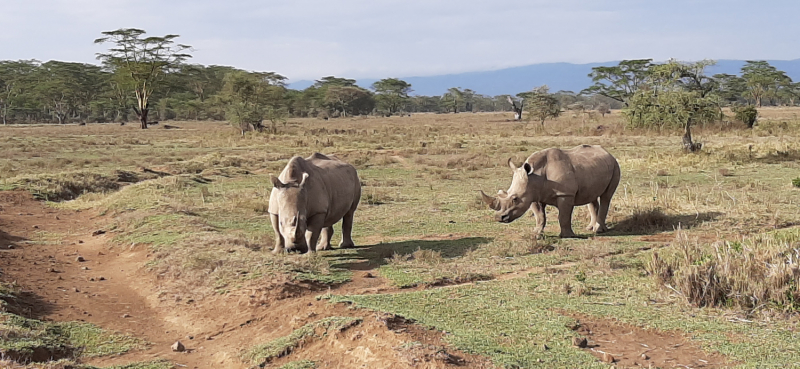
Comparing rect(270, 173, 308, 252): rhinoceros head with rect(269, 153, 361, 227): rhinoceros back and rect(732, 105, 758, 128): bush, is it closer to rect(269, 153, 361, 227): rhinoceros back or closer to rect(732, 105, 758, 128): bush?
rect(269, 153, 361, 227): rhinoceros back

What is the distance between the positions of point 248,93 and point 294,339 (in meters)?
44.5

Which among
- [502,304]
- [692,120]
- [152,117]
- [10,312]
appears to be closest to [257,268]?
[10,312]

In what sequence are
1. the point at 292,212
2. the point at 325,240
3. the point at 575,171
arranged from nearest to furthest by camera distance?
the point at 292,212 → the point at 325,240 → the point at 575,171

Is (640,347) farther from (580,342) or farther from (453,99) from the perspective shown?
Result: (453,99)

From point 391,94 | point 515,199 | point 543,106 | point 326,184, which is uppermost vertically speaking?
point 391,94

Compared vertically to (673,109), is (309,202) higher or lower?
lower

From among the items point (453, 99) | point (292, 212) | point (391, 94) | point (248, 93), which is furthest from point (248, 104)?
point (453, 99)

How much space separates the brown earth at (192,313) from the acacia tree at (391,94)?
80511mm

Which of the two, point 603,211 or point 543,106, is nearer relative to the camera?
point 603,211

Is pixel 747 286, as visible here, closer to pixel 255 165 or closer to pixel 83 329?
pixel 83 329

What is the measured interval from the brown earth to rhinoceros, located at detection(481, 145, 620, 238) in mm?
3538

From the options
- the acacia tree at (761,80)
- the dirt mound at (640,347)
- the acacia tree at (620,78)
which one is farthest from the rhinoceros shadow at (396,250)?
the acacia tree at (761,80)

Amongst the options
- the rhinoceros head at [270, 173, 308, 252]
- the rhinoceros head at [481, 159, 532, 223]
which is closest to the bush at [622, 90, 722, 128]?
the rhinoceros head at [481, 159, 532, 223]

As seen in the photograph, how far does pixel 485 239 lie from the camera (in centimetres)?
1218
